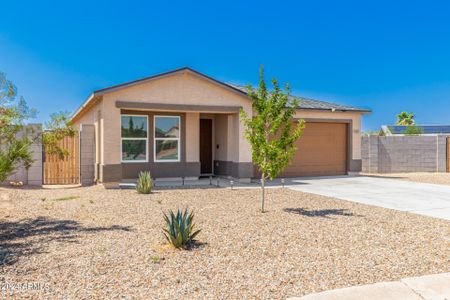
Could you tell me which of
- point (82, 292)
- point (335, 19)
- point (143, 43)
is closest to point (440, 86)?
point (335, 19)

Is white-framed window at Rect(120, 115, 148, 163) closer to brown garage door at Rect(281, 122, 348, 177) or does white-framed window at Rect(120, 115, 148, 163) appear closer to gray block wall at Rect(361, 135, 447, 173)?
brown garage door at Rect(281, 122, 348, 177)

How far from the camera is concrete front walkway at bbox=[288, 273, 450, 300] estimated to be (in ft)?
14.8

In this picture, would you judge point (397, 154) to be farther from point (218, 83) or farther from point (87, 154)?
point (87, 154)

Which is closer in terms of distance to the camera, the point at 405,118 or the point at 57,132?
the point at 57,132

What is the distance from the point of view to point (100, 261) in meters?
5.55

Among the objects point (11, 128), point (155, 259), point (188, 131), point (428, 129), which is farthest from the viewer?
point (428, 129)

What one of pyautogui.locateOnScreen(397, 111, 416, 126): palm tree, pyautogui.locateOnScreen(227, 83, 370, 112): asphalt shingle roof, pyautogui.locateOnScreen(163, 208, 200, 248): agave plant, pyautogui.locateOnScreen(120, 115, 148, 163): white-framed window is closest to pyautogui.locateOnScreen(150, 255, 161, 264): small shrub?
pyautogui.locateOnScreen(163, 208, 200, 248): agave plant

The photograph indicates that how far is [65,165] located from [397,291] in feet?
47.0

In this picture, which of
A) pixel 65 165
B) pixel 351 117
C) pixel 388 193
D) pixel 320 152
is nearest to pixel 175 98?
pixel 65 165

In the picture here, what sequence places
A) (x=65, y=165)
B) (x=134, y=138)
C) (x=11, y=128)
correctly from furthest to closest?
(x=65, y=165)
(x=134, y=138)
(x=11, y=128)

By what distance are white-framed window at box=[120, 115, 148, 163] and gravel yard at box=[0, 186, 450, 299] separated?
524cm

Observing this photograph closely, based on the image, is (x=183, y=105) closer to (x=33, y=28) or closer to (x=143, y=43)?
(x=33, y=28)

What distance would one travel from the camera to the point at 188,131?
16.5m

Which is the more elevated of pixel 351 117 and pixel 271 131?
pixel 351 117
